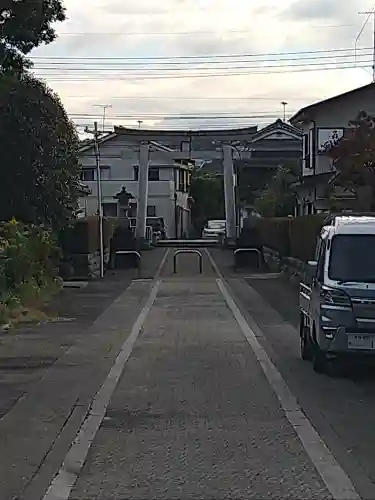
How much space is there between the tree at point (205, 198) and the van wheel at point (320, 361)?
262 feet

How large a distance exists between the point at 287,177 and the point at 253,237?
15429 millimetres

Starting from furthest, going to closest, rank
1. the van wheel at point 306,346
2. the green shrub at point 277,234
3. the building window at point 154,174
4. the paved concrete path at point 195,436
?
1. the building window at point 154,174
2. the green shrub at point 277,234
3. the van wheel at point 306,346
4. the paved concrete path at point 195,436

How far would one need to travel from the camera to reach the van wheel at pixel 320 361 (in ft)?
45.6

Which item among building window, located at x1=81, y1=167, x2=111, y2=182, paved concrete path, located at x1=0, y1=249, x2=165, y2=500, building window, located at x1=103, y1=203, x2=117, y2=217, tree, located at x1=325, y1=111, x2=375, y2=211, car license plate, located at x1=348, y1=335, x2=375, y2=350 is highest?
building window, located at x1=81, y1=167, x2=111, y2=182

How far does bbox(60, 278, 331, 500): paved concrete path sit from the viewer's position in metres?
7.75

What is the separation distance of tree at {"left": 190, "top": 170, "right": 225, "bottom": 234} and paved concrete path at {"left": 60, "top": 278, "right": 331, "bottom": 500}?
77.8 m

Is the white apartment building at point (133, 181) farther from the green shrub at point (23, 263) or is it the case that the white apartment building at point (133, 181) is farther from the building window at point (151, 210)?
the green shrub at point (23, 263)

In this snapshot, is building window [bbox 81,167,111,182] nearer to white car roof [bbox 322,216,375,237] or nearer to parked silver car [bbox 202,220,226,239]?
parked silver car [bbox 202,220,226,239]

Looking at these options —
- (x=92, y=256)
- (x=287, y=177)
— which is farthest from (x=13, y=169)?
(x=287, y=177)

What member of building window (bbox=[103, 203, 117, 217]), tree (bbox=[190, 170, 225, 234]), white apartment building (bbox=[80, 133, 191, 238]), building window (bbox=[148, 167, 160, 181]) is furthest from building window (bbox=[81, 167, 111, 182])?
tree (bbox=[190, 170, 225, 234])

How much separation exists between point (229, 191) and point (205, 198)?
37164 mm

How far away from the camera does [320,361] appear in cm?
1408

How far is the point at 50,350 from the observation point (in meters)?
17.2

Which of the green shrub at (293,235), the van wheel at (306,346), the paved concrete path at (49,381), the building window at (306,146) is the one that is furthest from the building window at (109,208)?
the van wheel at (306,346)
